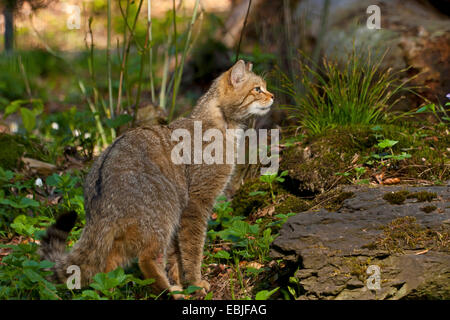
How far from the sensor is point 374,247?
3.27 meters

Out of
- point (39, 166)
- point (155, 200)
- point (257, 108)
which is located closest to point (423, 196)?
point (257, 108)

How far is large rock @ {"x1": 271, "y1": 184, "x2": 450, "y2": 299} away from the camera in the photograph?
3014 millimetres

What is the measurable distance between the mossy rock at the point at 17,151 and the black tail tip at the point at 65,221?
8.59 feet

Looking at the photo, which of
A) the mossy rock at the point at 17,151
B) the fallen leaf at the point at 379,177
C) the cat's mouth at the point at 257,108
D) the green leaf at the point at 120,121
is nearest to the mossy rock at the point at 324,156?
the fallen leaf at the point at 379,177

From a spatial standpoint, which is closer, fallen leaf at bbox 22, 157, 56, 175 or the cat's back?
the cat's back

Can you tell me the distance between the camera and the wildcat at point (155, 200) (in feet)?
10.9

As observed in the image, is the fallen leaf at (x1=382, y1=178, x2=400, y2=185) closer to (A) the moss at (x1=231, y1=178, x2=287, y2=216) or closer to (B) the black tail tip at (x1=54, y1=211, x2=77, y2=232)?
(A) the moss at (x1=231, y1=178, x2=287, y2=216)

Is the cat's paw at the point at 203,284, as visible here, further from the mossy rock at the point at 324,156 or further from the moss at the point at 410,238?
the mossy rock at the point at 324,156

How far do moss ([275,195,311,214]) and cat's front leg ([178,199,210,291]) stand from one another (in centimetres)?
90

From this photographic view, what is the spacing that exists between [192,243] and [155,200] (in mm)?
559

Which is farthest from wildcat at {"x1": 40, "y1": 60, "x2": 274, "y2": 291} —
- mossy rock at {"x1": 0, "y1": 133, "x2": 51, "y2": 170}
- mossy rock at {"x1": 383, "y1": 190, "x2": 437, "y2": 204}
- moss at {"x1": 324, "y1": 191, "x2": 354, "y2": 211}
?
mossy rock at {"x1": 0, "y1": 133, "x2": 51, "y2": 170}

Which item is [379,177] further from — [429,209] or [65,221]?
[65,221]

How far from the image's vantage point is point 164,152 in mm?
4008

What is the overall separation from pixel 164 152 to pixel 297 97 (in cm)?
230
